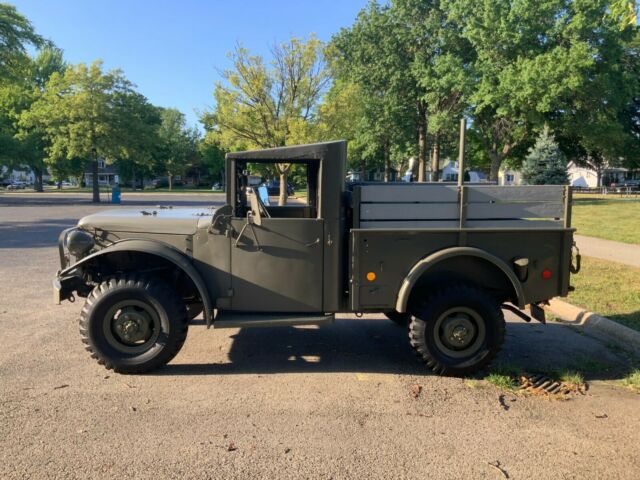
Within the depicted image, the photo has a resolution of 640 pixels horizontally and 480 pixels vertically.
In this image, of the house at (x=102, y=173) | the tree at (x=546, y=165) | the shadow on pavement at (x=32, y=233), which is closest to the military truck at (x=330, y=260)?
the shadow on pavement at (x=32, y=233)

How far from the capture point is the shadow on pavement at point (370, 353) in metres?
4.61

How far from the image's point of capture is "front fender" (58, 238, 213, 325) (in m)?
4.21

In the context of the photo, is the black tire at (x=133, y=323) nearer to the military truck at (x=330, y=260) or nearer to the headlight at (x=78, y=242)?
the military truck at (x=330, y=260)

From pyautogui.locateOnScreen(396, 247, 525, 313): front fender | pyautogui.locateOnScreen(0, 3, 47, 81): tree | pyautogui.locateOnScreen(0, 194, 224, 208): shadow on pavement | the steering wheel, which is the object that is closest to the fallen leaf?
pyautogui.locateOnScreen(396, 247, 525, 313): front fender

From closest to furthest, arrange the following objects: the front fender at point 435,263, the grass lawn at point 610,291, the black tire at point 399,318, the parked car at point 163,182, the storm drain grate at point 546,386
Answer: the storm drain grate at point 546,386 → the front fender at point 435,263 → the black tire at point 399,318 → the grass lawn at point 610,291 → the parked car at point 163,182

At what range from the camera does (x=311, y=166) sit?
483 cm

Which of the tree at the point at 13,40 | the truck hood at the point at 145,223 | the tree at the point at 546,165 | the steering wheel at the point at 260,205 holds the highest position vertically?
the tree at the point at 13,40

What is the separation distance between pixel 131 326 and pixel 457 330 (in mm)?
2861

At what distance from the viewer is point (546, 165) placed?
92.4ft

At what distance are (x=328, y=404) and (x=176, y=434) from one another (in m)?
1.14

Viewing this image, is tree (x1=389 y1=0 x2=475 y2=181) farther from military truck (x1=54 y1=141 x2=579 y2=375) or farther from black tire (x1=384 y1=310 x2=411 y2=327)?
military truck (x1=54 y1=141 x2=579 y2=375)

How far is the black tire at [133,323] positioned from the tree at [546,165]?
2739 cm

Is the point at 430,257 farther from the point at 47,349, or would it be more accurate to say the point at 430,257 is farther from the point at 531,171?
the point at 531,171

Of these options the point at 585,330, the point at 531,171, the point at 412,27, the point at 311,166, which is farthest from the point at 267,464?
the point at 412,27
